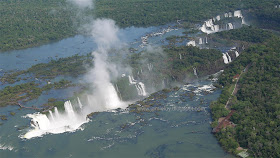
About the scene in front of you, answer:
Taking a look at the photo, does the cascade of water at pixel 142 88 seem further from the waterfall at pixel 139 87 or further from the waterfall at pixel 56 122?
the waterfall at pixel 56 122

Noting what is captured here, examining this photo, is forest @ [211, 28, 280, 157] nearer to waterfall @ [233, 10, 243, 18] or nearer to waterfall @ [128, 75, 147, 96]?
waterfall @ [128, 75, 147, 96]

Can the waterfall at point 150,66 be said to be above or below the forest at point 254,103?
above

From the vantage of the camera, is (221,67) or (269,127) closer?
(269,127)

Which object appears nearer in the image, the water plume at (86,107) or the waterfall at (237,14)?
the water plume at (86,107)

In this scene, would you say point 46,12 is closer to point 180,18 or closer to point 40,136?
point 180,18

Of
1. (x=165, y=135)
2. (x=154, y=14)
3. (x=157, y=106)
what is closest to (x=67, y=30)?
(x=154, y=14)

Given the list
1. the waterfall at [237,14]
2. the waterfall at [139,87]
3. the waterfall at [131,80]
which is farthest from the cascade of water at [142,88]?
the waterfall at [237,14]

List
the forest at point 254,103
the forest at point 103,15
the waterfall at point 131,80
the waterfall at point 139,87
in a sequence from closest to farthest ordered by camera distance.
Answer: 1. the forest at point 254,103
2. the waterfall at point 139,87
3. the waterfall at point 131,80
4. the forest at point 103,15

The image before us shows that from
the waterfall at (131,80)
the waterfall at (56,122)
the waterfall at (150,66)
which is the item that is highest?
the waterfall at (150,66)
